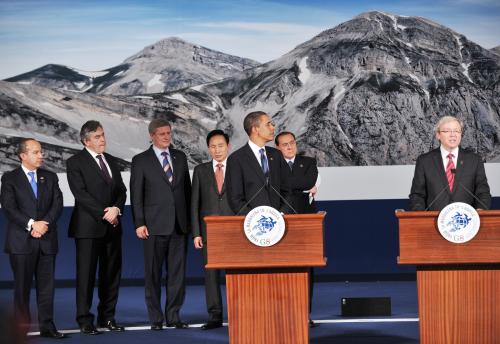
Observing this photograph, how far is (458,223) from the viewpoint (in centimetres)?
411

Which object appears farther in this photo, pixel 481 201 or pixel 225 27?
pixel 225 27

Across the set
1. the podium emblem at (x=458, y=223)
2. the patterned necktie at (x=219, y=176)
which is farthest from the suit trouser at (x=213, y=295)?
the podium emblem at (x=458, y=223)

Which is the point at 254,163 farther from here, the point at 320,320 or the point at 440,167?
the point at 320,320

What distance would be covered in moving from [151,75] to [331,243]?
2.75 meters

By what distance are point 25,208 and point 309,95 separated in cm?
427

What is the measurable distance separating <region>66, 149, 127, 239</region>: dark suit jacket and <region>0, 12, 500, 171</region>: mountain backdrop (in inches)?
117

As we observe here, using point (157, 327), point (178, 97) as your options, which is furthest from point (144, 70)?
point (157, 327)

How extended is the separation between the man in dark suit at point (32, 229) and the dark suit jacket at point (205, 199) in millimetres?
960

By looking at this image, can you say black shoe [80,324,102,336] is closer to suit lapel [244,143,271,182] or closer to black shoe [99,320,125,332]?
Result: black shoe [99,320,125,332]

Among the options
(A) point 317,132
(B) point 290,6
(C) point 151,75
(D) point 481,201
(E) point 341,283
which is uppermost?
(B) point 290,6

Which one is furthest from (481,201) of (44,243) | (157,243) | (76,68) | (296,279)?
(76,68)

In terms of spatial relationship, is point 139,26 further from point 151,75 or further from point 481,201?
point 481,201

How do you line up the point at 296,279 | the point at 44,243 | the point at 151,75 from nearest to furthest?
1. the point at 296,279
2. the point at 44,243
3. the point at 151,75

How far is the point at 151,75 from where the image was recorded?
31.2ft
